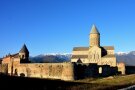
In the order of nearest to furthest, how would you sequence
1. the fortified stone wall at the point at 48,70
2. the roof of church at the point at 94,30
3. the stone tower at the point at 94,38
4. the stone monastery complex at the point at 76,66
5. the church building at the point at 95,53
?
the fortified stone wall at the point at 48,70
the stone monastery complex at the point at 76,66
the church building at the point at 95,53
the stone tower at the point at 94,38
the roof of church at the point at 94,30

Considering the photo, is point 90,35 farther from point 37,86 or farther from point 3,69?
point 37,86

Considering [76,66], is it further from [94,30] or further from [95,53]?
[94,30]

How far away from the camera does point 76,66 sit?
54.0 meters

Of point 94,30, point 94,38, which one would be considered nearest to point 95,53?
point 94,38

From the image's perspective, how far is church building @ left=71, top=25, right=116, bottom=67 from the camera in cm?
7688

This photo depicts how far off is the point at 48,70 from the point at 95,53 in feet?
77.4

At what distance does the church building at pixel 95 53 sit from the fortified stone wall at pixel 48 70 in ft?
60.9

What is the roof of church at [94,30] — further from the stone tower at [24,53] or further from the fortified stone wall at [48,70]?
the fortified stone wall at [48,70]

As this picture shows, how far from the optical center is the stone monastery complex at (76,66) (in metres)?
54.4

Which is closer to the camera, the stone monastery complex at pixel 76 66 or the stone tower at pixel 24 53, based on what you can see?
the stone monastery complex at pixel 76 66

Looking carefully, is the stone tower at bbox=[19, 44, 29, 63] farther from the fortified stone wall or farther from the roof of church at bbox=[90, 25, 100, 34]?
the roof of church at bbox=[90, 25, 100, 34]

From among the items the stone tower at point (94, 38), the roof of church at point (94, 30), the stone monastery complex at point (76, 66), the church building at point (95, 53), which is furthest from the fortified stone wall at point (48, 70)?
the roof of church at point (94, 30)

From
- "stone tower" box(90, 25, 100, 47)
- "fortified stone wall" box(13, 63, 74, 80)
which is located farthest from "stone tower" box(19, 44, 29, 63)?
"stone tower" box(90, 25, 100, 47)

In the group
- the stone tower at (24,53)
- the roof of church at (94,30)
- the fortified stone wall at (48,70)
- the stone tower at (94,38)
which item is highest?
the roof of church at (94,30)
